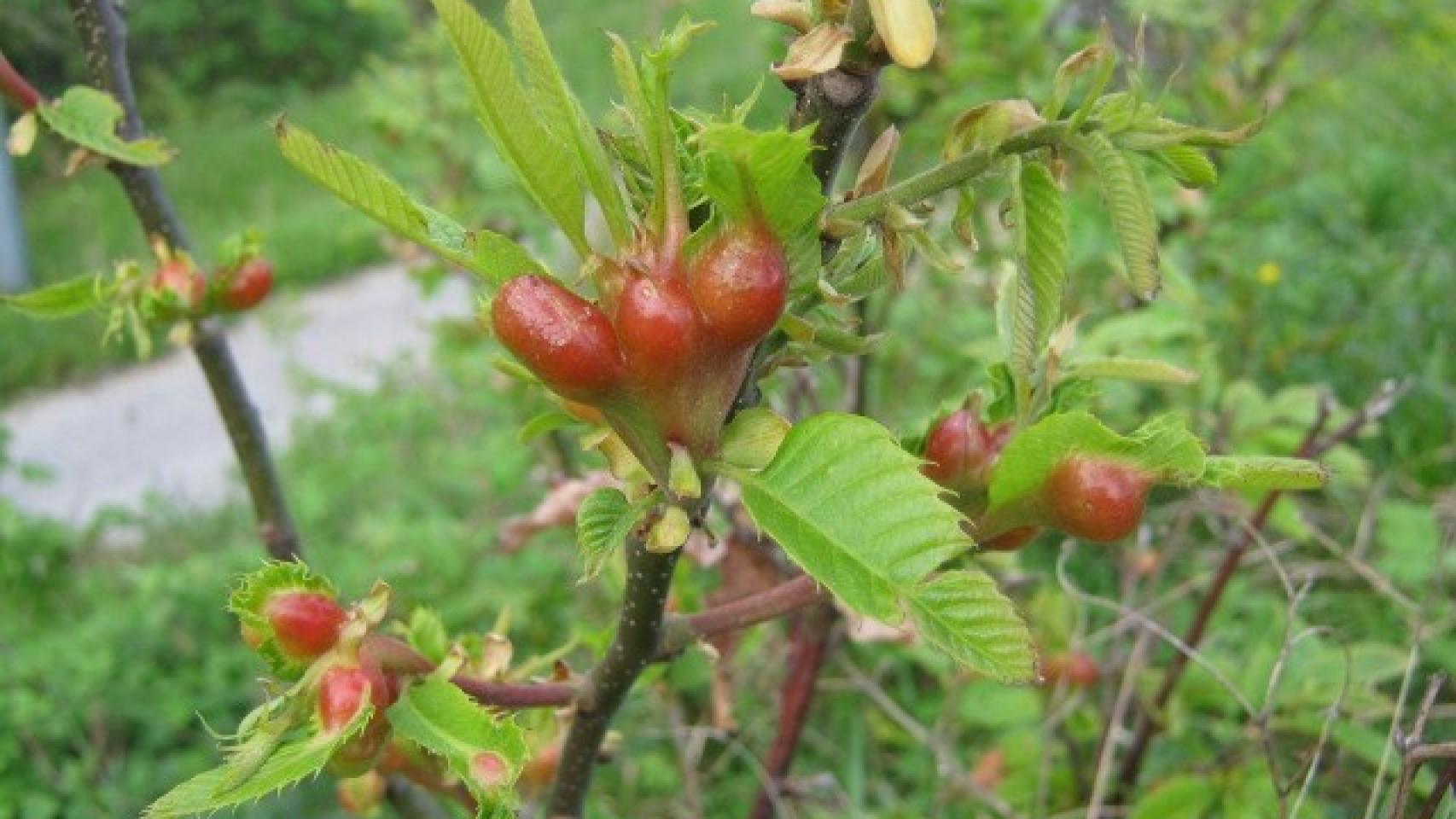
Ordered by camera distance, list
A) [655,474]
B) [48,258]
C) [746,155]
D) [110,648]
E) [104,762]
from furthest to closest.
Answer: [48,258] < [110,648] < [104,762] < [655,474] < [746,155]

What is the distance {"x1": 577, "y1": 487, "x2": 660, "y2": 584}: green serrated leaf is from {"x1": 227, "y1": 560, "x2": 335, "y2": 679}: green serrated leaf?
166 millimetres

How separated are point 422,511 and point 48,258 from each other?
4599mm

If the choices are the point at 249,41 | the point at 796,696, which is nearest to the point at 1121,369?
the point at 796,696

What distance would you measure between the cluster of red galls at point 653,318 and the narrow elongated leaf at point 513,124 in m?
0.04

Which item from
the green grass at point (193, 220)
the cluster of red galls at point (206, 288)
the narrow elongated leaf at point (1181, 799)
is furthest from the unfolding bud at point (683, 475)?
the green grass at point (193, 220)

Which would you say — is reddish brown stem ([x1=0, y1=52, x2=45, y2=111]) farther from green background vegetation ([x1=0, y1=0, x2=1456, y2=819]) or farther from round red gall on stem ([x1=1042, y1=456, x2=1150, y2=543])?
round red gall on stem ([x1=1042, y1=456, x2=1150, y2=543])

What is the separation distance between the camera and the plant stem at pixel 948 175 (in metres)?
0.69

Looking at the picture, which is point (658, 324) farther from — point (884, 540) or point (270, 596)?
point (270, 596)

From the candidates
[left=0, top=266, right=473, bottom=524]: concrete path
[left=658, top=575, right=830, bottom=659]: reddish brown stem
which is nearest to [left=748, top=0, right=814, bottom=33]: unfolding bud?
[left=658, top=575, right=830, bottom=659]: reddish brown stem

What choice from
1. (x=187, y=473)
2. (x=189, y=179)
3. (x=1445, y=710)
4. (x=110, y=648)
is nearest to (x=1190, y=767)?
(x=1445, y=710)

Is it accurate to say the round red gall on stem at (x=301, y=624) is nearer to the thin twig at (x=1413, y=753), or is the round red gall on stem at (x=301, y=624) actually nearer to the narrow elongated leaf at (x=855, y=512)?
the narrow elongated leaf at (x=855, y=512)

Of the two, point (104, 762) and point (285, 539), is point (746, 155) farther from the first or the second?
point (104, 762)

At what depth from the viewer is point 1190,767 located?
1680mm

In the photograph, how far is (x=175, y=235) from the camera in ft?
4.15
